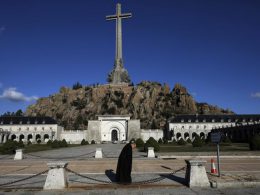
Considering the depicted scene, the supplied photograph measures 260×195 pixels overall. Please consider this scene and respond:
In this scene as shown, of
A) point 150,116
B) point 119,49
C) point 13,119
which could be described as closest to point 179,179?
point 13,119

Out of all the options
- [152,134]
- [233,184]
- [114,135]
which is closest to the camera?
[233,184]

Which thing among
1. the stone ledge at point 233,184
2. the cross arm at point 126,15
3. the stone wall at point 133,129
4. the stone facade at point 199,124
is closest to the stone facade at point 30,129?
the stone wall at point 133,129

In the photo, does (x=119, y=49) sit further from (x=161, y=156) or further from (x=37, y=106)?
(x=161, y=156)

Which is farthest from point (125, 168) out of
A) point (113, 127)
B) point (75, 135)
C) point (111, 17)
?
point (111, 17)

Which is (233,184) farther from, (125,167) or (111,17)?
(111,17)

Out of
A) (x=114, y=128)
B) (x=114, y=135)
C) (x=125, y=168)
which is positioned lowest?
(x=125, y=168)

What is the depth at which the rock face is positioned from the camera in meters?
112

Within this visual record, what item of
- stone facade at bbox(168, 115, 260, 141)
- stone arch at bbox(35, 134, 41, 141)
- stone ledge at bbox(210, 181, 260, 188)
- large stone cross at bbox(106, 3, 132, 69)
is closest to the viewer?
stone ledge at bbox(210, 181, 260, 188)

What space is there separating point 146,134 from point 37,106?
208 feet

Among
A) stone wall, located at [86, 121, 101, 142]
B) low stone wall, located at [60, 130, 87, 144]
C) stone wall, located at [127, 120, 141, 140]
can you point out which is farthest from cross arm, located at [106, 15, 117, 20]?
low stone wall, located at [60, 130, 87, 144]

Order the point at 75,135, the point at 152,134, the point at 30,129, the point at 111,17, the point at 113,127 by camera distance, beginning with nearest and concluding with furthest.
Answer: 1. the point at 75,135
2. the point at 30,129
3. the point at 152,134
4. the point at 113,127
5. the point at 111,17

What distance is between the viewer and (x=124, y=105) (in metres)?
116

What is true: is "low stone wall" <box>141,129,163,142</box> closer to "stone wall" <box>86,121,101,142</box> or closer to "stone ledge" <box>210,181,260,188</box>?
"stone wall" <box>86,121,101,142</box>

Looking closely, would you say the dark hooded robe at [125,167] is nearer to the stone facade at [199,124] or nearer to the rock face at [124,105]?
the stone facade at [199,124]
